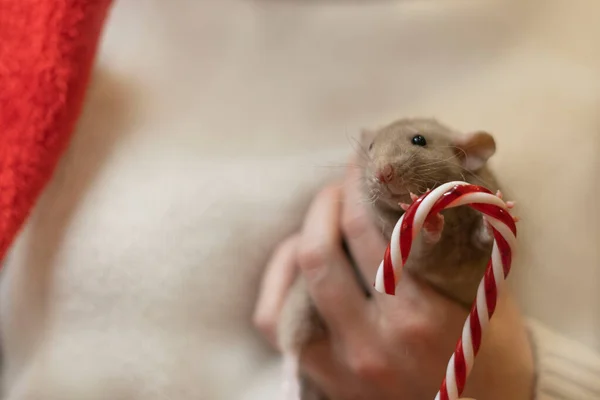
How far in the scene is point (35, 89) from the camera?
69 centimetres

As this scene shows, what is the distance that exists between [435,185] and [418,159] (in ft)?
0.09

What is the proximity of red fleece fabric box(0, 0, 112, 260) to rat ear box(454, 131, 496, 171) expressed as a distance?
1.58ft

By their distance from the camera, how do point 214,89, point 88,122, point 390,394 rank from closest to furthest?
1. point 390,394
2. point 88,122
3. point 214,89

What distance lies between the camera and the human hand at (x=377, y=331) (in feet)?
2.02

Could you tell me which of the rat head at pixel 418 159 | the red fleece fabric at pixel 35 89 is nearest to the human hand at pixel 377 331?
the rat head at pixel 418 159

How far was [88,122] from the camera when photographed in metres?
0.79

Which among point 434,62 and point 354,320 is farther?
point 434,62

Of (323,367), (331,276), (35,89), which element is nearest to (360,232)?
(331,276)

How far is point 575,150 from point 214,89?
534 mm

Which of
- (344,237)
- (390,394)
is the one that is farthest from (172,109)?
(390,394)

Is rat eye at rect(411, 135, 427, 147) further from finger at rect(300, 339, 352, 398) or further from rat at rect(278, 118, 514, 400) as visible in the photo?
finger at rect(300, 339, 352, 398)

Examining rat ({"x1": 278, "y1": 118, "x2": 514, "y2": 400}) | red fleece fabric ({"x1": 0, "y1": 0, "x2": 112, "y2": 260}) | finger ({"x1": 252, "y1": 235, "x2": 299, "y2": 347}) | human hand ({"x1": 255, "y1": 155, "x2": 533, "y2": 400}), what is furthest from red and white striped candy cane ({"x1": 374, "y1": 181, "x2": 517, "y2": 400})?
red fleece fabric ({"x1": 0, "y1": 0, "x2": 112, "y2": 260})

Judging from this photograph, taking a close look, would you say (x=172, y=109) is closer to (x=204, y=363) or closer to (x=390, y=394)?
(x=204, y=363)

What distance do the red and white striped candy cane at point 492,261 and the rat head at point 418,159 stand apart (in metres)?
0.09
